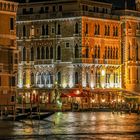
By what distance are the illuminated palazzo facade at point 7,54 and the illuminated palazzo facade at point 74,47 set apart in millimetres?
19937

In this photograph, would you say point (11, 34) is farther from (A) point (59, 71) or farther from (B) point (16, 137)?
(B) point (16, 137)

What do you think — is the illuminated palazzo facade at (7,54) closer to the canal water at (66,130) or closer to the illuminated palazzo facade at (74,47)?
the illuminated palazzo facade at (74,47)

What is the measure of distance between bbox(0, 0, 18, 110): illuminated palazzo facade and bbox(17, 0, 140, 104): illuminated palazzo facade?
19.9m

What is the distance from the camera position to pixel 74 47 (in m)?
124

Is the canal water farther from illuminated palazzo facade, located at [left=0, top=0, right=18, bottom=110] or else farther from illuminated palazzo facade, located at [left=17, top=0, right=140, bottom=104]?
illuminated palazzo facade, located at [left=17, top=0, right=140, bottom=104]

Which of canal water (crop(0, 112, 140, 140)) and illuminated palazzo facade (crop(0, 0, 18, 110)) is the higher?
illuminated palazzo facade (crop(0, 0, 18, 110))

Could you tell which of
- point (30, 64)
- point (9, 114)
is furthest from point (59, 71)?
point (9, 114)

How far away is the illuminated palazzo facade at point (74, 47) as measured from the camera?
124 metres

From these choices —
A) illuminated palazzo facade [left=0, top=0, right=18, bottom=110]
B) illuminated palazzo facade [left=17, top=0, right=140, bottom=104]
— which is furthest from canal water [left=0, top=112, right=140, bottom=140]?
illuminated palazzo facade [left=17, top=0, right=140, bottom=104]

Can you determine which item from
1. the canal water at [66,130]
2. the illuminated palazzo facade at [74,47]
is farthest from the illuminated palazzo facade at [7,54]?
the canal water at [66,130]

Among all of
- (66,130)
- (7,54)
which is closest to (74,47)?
(7,54)

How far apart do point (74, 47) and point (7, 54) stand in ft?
72.9

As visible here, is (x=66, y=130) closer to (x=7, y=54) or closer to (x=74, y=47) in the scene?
(x=7, y=54)

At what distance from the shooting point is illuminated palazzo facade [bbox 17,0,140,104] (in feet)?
407
